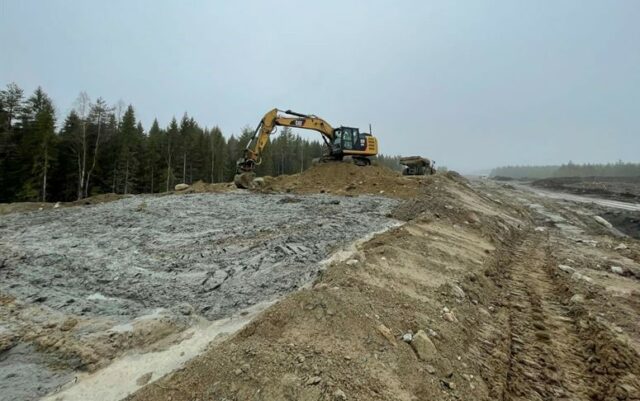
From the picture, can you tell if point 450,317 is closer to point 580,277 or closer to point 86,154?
point 580,277

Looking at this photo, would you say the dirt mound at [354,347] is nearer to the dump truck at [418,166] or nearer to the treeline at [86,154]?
the dump truck at [418,166]

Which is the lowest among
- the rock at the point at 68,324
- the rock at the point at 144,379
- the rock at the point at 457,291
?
the rock at the point at 144,379

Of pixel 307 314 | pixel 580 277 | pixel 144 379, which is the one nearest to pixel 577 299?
pixel 580 277

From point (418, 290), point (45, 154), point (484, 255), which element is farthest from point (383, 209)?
point (45, 154)

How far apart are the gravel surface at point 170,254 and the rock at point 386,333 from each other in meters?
1.67

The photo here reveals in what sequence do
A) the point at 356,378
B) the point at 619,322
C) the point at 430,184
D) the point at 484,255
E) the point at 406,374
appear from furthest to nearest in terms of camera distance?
the point at 430,184, the point at 484,255, the point at 619,322, the point at 406,374, the point at 356,378

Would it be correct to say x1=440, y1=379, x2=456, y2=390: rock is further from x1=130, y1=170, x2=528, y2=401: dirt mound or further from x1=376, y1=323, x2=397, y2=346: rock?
x1=376, y1=323, x2=397, y2=346: rock

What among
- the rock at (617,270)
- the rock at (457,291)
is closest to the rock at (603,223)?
the rock at (617,270)

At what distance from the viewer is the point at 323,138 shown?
19.0 m

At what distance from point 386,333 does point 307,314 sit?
86 centimetres

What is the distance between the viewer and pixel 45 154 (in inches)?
966

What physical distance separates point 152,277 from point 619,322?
6999 mm

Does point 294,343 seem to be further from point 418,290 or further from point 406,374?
point 418,290

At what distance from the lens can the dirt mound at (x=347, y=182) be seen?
1523 cm
